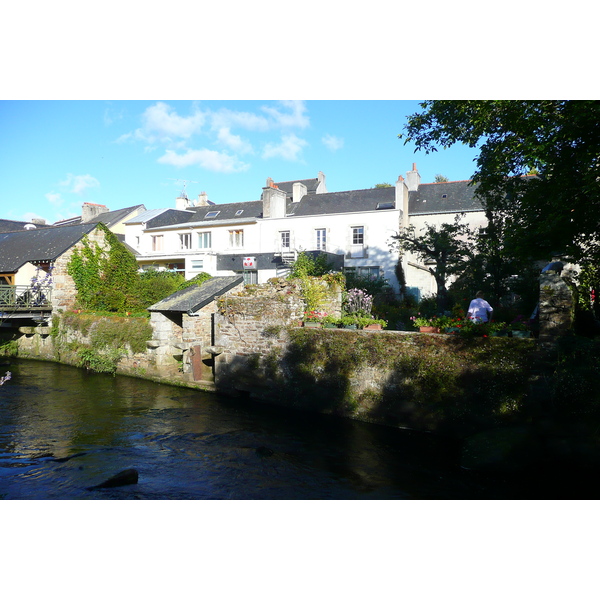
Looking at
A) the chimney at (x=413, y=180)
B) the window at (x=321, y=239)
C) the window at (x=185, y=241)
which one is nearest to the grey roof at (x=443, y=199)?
the chimney at (x=413, y=180)

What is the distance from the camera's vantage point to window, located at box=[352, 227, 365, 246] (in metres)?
28.2

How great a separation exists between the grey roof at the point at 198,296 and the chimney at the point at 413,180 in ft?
73.7

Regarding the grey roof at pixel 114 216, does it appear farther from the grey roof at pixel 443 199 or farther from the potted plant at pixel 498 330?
the potted plant at pixel 498 330

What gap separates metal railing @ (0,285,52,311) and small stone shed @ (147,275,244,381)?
25.0 ft

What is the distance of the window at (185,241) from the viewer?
33.7m

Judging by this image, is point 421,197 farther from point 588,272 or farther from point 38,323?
point 38,323

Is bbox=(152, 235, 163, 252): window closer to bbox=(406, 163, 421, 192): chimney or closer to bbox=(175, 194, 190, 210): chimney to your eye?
bbox=(175, 194, 190, 210): chimney

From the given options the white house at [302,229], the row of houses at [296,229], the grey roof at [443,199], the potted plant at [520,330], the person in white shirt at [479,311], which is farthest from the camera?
the grey roof at [443,199]

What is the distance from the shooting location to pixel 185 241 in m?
33.8

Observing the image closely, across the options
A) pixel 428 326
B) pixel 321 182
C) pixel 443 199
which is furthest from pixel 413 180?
pixel 428 326

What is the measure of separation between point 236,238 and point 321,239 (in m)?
6.67

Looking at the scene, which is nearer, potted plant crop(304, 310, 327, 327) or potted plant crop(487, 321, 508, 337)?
potted plant crop(487, 321, 508, 337)

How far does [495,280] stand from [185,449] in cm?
1208

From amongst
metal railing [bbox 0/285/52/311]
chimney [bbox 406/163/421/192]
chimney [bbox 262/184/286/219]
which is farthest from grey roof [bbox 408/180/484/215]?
metal railing [bbox 0/285/52/311]
